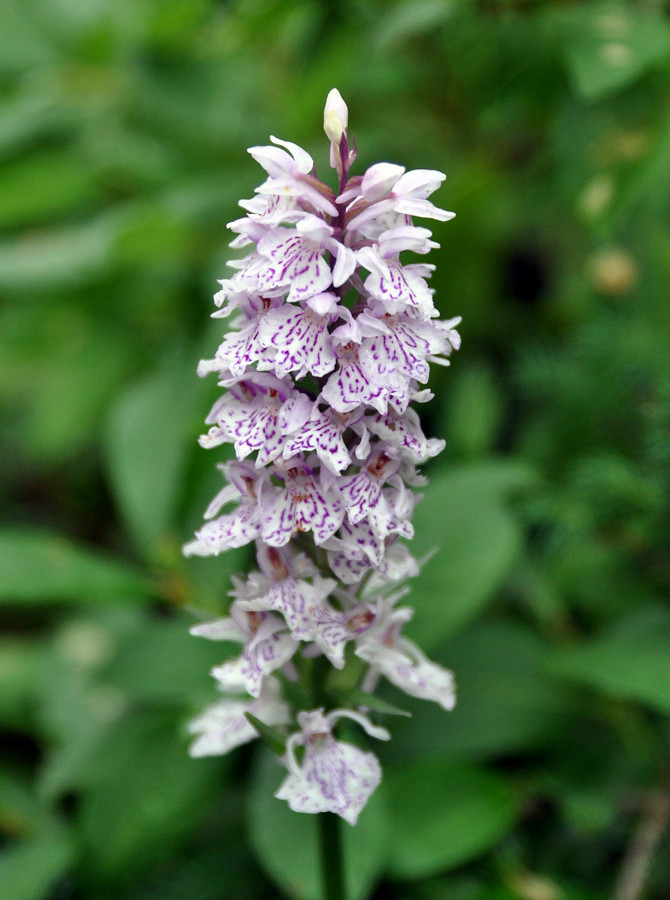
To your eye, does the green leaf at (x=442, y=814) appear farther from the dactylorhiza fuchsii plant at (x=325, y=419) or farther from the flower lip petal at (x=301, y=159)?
the flower lip petal at (x=301, y=159)

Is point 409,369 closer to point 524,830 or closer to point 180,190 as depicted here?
point 524,830

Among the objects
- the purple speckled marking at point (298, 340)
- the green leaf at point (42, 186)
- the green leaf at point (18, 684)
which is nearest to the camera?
the purple speckled marking at point (298, 340)

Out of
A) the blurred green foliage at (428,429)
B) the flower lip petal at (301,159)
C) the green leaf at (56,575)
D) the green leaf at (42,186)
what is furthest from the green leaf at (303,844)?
the green leaf at (42,186)

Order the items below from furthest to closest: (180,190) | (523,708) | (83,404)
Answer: (83,404) < (180,190) < (523,708)

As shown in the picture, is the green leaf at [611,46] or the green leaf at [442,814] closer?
the green leaf at [442,814]

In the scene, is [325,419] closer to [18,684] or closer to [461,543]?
[461,543]

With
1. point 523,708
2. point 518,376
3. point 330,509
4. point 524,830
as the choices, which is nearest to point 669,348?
point 518,376

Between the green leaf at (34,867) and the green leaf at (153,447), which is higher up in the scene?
the green leaf at (153,447)
